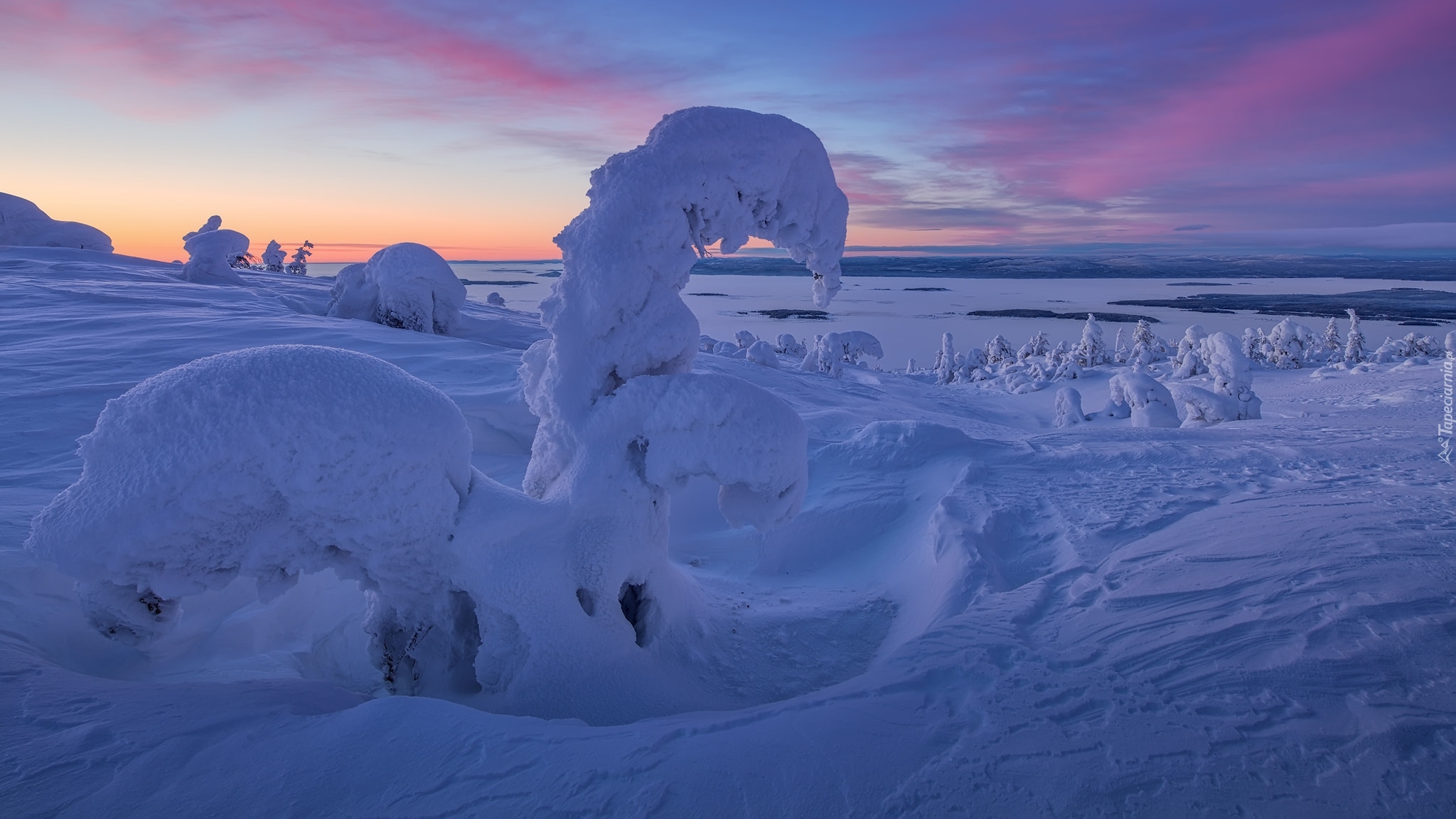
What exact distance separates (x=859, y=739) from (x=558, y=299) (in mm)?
3394

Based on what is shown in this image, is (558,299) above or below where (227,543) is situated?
above

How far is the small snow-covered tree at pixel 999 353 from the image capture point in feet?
148

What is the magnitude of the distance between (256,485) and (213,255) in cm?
2024

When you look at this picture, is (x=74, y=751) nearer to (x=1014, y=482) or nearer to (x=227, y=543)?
(x=227, y=543)

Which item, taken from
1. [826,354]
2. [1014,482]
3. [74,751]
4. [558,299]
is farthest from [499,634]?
[826,354]

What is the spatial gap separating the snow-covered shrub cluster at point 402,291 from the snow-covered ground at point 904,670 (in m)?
6.57

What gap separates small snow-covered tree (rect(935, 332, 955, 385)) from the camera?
41406mm

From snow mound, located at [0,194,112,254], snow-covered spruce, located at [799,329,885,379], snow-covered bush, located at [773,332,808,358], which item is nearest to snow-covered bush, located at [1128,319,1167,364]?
snow-covered spruce, located at [799,329,885,379]

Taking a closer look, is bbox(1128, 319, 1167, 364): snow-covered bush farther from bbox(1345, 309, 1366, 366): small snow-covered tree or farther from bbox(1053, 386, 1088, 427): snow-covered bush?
bbox(1053, 386, 1088, 427): snow-covered bush

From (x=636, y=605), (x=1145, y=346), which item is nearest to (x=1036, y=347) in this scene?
(x=1145, y=346)

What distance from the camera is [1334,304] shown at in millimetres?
72938

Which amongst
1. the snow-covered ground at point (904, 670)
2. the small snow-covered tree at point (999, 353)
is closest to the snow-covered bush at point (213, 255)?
the snow-covered ground at point (904, 670)

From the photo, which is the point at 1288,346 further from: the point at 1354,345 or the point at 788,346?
the point at 788,346

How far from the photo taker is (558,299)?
471cm
